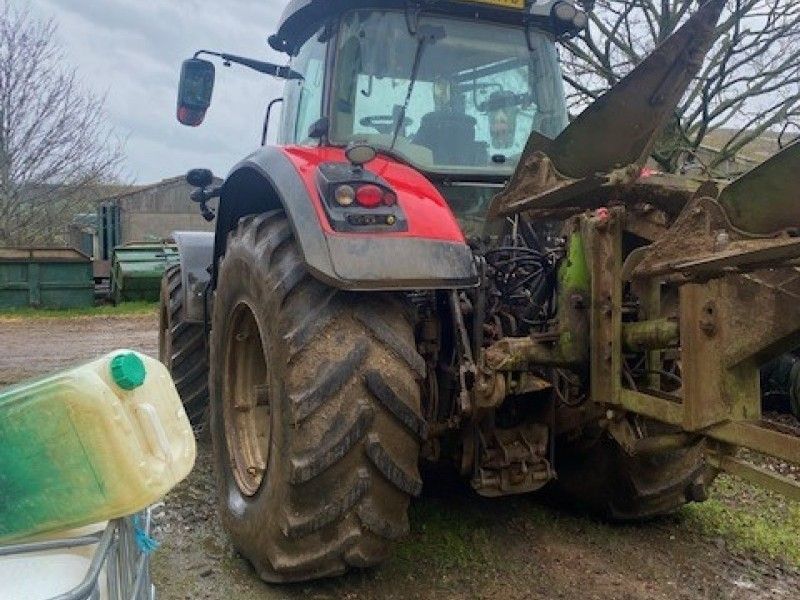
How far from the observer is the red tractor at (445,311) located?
2547mm

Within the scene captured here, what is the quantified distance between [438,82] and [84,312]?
43.2 feet

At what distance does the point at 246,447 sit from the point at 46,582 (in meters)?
2.18

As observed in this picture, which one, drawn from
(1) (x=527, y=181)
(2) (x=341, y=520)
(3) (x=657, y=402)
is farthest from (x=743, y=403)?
(2) (x=341, y=520)

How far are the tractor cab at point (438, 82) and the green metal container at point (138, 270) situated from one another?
39.6 feet

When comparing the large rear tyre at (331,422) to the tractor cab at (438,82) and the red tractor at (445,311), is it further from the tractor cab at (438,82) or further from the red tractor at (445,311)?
the tractor cab at (438,82)

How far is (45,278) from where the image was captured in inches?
604

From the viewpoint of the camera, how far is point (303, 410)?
2613mm

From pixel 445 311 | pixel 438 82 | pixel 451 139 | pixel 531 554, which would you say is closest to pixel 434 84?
pixel 438 82

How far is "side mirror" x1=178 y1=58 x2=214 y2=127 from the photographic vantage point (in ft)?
13.6

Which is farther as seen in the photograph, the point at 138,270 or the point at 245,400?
the point at 138,270

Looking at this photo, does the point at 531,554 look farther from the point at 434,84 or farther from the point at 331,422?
the point at 434,84

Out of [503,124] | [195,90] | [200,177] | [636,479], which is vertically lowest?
[636,479]

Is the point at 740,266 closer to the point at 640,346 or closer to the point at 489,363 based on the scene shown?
the point at 640,346

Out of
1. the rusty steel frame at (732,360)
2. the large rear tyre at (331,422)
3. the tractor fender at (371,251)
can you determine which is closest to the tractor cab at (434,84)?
the tractor fender at (371,251)
